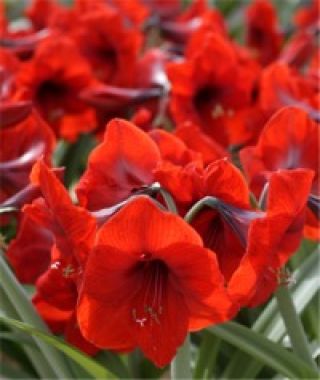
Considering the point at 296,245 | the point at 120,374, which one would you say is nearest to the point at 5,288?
the point at 120,374

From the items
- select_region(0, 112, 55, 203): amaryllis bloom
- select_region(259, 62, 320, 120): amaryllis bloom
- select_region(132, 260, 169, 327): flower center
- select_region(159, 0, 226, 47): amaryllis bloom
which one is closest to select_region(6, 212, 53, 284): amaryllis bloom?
select_region(0, 112, 55, 203): amaryllis bloom

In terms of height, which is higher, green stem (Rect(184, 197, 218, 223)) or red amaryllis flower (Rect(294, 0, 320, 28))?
green stem (Rect(184, 197, 218, 223))

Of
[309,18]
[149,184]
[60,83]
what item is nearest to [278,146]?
[149,184]

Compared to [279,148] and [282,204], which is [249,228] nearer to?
[282,204]

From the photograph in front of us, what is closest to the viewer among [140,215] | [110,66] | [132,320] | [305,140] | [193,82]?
[140,215]

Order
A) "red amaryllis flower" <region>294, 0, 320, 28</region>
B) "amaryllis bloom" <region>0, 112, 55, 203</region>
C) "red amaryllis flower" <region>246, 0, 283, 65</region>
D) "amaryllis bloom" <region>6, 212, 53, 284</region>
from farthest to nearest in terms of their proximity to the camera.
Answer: "red amaryllis flower" <region>294, 0, 320, 28</region>
"red amaryllis flower" <region>246, 0, 283, 65</region>
"amaryllis bloom" <region>0, 112, 55, 203</region>
"amaryllis bloom" <region>6, 212, 53, 284</region>

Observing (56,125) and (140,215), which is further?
(56,125)

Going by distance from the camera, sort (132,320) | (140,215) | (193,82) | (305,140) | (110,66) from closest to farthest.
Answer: (140,215) → (132,320) → (305,140) → (193,82) → (110,66)

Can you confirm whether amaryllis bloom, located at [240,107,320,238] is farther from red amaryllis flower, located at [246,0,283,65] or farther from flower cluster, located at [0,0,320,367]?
red amaryllis flower, located at [246,0,283,65]

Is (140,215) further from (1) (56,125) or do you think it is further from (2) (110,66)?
(2) (110,66)
